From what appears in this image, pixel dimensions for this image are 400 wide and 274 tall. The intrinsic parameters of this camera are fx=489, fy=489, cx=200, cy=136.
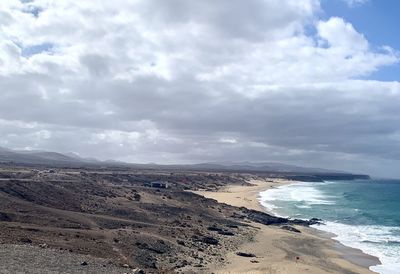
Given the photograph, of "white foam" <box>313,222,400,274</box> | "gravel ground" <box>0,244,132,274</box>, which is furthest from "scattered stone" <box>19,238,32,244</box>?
"white foam" <box>313,222,400,274</box>

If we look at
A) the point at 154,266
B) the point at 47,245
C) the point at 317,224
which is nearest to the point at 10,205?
the point at 47,245

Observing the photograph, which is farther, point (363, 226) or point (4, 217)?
point (363, 226)

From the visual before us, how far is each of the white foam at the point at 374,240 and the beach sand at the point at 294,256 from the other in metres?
1.33

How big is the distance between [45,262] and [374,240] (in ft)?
138

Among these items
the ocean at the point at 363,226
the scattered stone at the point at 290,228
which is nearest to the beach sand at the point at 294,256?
the ocean at the point at 363,226

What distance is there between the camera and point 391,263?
147 ft

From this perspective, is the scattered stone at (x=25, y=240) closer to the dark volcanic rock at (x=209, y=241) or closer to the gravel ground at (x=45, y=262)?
the gravel ground at (x=45, y=262)

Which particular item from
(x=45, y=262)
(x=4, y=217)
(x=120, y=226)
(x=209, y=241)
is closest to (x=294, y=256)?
(x=209, y=241)

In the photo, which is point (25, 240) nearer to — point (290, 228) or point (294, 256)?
point (294, 256)

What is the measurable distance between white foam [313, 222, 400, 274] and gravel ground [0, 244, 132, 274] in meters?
25.0

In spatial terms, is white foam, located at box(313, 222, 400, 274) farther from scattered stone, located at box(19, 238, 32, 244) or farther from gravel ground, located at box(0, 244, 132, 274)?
scattered stone, located at box(19, 238, 32, 244)

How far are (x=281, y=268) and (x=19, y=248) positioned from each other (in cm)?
1980

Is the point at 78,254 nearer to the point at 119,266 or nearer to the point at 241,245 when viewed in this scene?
the point at 119,266

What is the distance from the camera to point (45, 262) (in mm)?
27766
